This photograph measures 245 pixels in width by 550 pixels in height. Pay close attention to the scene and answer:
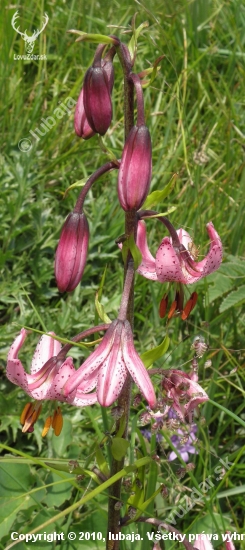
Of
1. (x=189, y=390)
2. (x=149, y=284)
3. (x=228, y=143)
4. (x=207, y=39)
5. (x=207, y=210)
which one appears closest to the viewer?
(x=189, y=390)

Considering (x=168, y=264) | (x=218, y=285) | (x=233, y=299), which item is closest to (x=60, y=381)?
(x=168, y=264)

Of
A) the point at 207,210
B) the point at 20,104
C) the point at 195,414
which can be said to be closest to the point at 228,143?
the point at 207,210

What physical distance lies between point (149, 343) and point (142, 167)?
3.17 feet

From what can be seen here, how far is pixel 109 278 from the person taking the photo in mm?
2131

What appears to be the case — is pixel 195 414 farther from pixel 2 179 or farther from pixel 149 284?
pixel 2 179

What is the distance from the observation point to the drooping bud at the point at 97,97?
1047 mm

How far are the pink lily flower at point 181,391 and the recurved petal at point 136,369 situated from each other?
15cm

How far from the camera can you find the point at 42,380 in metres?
1.14

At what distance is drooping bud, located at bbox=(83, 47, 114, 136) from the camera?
3.43 ft

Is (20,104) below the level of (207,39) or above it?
below

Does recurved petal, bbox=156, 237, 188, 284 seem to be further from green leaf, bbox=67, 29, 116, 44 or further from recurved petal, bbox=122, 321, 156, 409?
green leaf, bbox=67, 29, 116, 44

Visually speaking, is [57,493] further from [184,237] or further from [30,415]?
[184,237]

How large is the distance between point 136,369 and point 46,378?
20 centimetres

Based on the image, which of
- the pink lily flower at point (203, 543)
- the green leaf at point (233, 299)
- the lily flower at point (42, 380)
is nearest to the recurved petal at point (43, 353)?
the lily flower at point (42, 380)
